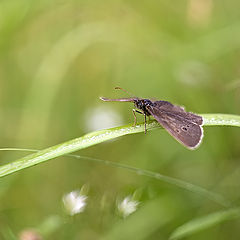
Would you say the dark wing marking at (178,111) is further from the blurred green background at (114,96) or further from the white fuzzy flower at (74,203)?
the white fuzzy flower at (74,203)

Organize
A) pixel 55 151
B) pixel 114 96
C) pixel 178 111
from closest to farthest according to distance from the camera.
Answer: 1. pixel 55 151
2. pixel 178 111
3. pixel 114 96

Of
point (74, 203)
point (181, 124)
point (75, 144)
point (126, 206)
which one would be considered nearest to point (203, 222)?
point (126, 206)

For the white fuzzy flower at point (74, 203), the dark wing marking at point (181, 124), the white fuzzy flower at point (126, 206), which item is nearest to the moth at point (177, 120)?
the dark wing marking at point (181, 124)

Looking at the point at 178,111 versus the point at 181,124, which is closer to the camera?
the point at 181,124

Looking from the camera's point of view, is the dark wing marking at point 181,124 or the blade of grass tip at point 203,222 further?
the blade of grass tip at point 203,222

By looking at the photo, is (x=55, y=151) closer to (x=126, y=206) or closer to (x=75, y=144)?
(x=75, y=144)

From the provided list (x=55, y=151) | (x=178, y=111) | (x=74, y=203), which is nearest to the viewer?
(x=55, y=151)

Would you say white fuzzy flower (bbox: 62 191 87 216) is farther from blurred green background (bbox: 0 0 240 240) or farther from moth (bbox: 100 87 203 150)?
moth (bbox: 100 87 203 150)
